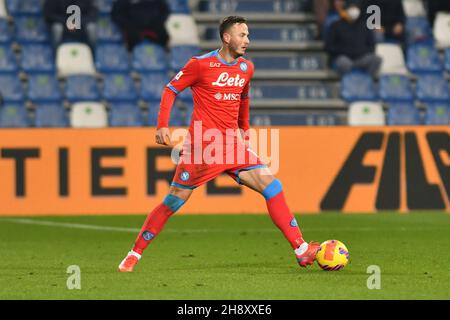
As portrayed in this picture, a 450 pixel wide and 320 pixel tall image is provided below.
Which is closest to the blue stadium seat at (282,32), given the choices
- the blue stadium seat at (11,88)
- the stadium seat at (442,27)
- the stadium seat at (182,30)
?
the stadium seat at (182,30)

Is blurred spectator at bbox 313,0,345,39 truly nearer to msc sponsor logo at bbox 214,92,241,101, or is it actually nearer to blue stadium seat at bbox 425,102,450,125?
blue stadium seat at bbox 425,102,450,125

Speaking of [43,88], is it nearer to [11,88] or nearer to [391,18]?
[11,88]

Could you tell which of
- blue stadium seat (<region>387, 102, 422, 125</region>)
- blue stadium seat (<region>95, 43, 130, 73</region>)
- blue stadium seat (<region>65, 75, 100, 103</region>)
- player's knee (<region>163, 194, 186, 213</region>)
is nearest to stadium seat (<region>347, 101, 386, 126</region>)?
blue stadium seat (<region>387, 102, 422, 125</region>)

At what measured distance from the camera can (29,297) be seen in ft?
24.9

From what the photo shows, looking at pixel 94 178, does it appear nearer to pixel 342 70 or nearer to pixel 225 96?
pixel 342 70

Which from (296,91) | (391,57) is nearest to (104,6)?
(296,91)

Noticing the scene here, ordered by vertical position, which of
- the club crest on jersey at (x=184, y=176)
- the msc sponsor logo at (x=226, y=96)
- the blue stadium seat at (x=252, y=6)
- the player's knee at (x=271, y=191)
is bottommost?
the player's knee at (x=271, y=191)

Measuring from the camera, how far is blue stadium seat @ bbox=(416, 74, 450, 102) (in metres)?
20.1

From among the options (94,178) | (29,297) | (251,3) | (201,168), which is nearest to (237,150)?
(201,168)

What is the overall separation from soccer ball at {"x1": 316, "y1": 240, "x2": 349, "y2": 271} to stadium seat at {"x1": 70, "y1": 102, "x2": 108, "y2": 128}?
975 centimetres

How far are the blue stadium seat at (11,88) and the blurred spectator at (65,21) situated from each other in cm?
98

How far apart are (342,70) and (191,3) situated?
10.2 feet

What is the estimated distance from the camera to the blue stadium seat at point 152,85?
755 inches

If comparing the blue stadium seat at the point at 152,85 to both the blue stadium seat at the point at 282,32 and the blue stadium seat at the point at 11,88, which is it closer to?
the blue stadium seat at the point at 11,88
